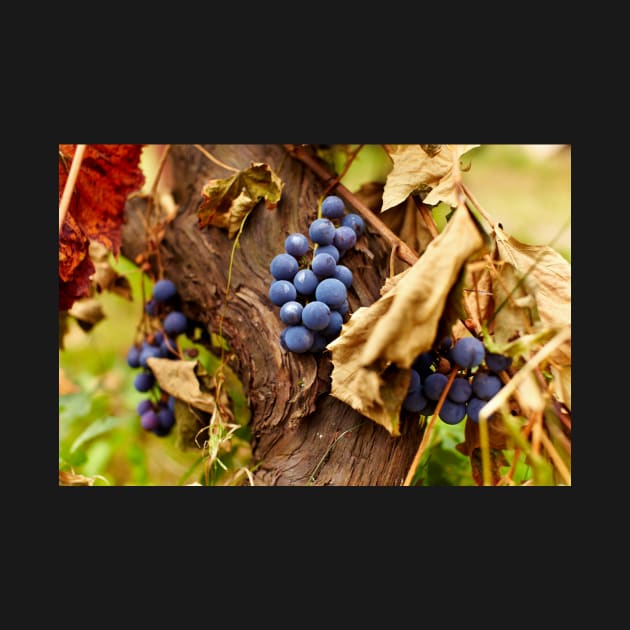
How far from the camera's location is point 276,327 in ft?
4.39

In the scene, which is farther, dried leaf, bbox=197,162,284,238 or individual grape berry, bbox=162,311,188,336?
individual grape berry, bbox=162,311,188,336

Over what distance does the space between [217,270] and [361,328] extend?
595 mm

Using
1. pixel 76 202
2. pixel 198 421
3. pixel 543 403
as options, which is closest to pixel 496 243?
pixel 543 403

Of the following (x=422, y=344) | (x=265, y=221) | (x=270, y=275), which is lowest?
(x=422, y=344)

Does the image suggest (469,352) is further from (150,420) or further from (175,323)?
(150,420)

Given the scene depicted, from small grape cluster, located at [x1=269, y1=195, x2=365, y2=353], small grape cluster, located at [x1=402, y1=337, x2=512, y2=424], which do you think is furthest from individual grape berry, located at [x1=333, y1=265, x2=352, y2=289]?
small grape cluster, located at [x1=402, y1=337, x2=512, y2=424]

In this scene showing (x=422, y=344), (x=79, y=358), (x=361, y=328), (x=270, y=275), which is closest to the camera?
(x=422, y=344)

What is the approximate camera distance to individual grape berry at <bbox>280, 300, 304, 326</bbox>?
3.90ft

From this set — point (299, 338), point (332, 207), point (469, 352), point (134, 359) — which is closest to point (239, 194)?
point (332, 207)

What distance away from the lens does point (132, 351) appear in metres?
1.77

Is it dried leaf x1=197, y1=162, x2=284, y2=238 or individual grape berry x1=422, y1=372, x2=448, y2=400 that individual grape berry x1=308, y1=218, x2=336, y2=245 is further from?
individual grape berry x1=422, y1=372, x2=448, y2=400

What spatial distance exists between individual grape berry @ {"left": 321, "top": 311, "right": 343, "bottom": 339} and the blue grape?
0.02 m

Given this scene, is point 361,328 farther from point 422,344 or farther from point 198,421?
point 198,421

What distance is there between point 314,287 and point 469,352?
359 millimetres
